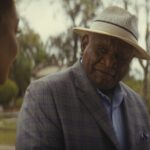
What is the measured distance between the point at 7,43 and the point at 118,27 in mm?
1549

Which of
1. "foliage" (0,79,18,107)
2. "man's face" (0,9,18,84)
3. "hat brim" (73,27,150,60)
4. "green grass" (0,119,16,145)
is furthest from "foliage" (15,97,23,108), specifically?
"man's face" (0,9,18,84)

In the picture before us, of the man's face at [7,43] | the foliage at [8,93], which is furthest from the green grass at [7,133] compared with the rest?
the man's face at [7,43]

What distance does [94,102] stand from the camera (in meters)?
2.51

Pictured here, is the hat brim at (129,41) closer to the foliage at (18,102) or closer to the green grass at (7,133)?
the green grass at (7,133)

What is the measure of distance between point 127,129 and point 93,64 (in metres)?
0.35

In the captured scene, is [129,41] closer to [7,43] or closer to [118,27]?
[118,27]

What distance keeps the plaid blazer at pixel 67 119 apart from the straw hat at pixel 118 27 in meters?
0.22

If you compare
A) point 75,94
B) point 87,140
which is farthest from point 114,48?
point 87,140

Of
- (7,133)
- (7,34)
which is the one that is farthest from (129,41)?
(7,133)

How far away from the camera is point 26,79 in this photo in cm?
3203

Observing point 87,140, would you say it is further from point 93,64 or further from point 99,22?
point 99,22

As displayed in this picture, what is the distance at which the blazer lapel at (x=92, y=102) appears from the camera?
2.46 metres

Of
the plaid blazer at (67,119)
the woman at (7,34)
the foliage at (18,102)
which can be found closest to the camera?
the woman at (7,34)

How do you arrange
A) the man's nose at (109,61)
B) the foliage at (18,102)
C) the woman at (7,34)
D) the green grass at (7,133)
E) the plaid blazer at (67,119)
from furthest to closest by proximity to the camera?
1. the foliage at (18,102)
2. the green grass at (7,133)
3. the man's nose at (109,61)
4. the plaid blazer at (67,119)
5. the woman at (7,34)
